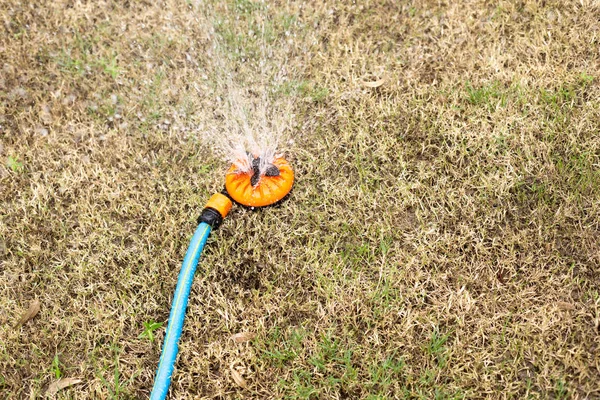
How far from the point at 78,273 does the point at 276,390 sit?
110cm

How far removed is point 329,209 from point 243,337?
0.75 m

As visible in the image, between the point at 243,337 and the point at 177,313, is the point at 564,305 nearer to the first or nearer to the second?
the point at 243,337

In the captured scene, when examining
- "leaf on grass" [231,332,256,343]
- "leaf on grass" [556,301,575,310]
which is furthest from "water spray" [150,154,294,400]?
"leaf on grass" [556,301,575,310]

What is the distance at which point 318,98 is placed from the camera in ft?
10.2

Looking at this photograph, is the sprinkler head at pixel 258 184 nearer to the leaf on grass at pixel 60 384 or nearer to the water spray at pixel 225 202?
the water spray at pixel 225 202

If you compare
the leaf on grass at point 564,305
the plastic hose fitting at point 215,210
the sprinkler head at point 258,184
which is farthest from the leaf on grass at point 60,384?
the leaf on grass at point 564,305

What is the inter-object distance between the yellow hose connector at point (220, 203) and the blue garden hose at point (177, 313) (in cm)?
9

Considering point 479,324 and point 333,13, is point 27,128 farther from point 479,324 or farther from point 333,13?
point 479,324

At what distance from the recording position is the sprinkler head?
2.66m

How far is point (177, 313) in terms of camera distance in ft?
7.66

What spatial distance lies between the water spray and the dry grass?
88mm

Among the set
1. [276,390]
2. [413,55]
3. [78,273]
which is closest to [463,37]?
[413,55]

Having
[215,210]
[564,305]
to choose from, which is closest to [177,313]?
[215,210]

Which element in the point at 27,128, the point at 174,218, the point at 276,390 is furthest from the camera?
the point at 27,128
